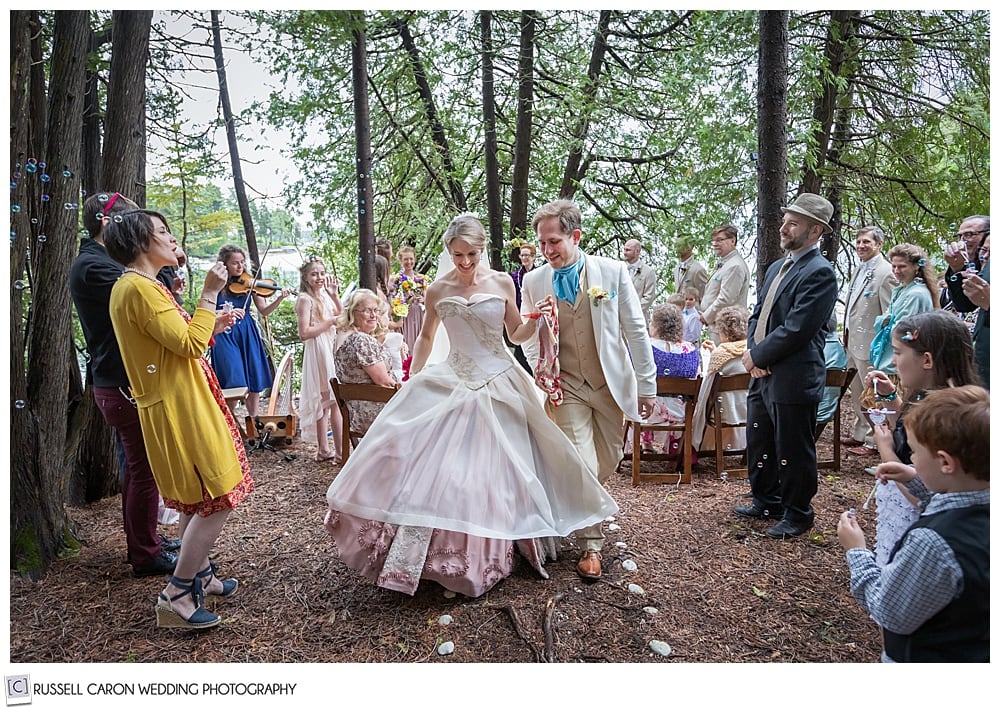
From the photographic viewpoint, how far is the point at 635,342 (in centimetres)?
329

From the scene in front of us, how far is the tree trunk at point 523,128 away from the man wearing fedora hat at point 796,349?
4199 mm

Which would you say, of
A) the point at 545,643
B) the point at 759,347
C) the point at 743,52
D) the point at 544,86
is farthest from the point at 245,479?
the point at 544,86

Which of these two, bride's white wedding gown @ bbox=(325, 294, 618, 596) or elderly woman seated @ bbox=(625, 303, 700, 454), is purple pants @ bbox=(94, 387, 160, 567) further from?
elderly woman seated @ bbox=(625, 303, 700, 454)

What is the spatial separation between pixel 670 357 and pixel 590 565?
1922mm

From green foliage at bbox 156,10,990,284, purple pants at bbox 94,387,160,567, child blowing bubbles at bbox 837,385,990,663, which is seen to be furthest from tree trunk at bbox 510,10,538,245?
child blowing bubbles at bbox 837,385,990,663

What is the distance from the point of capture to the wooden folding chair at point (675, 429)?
14.5ft

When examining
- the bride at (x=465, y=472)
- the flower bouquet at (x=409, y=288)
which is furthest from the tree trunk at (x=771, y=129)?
the flower bouquet at (x=409, y=288)

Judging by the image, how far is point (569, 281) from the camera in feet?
10.5

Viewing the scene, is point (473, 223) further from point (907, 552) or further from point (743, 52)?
point (743, 52)

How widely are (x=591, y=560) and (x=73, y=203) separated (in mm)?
3045

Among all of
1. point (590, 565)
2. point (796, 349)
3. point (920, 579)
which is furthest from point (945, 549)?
point (796, 349)

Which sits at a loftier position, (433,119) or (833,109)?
(433,119)

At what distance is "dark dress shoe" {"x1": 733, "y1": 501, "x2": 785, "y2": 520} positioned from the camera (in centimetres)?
386
